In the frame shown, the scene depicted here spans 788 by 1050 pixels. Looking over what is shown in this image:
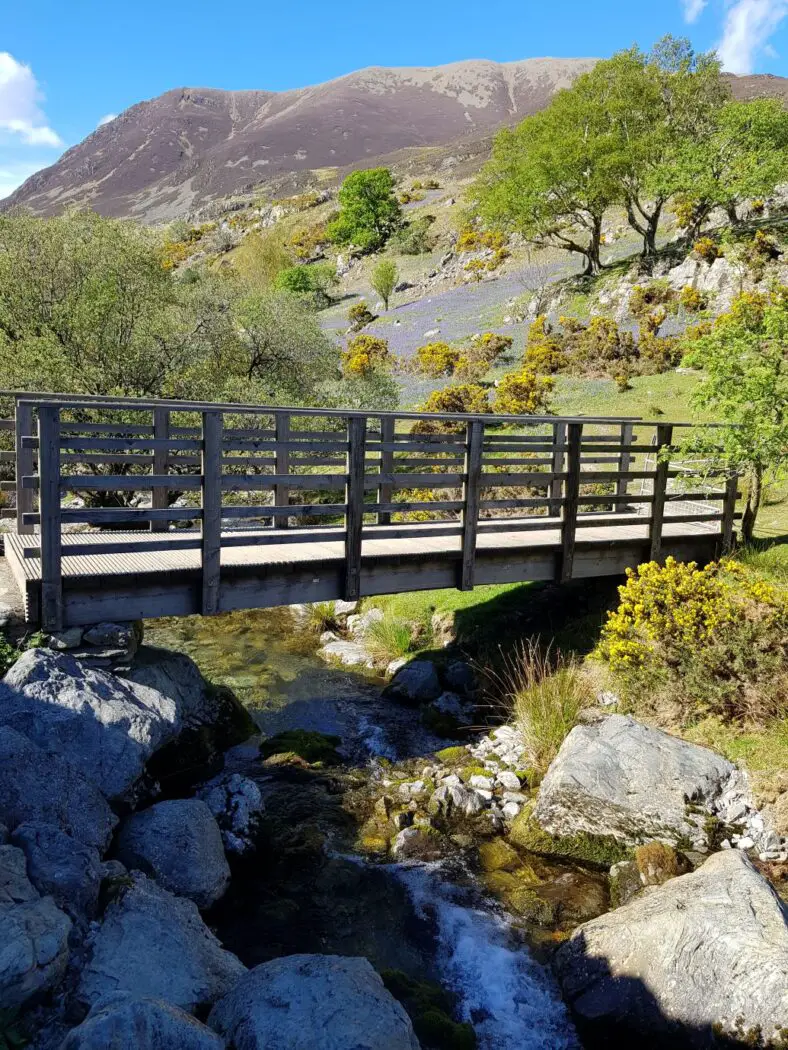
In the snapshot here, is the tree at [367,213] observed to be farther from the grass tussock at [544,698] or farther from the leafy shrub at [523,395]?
the grass tussock at [544,698]

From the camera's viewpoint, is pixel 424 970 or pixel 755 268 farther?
pixel 755 268

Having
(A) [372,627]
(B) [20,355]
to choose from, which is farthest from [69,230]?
(A) [372,627]

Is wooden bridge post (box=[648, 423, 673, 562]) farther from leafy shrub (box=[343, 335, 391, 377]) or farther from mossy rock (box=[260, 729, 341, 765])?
leafy shrub (box=[343, 335, 391, 377])

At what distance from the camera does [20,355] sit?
677 inches

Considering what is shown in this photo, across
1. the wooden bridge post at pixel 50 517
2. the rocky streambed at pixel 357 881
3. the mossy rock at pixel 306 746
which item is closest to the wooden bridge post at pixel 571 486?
the rocky streambed at pixel 357 881

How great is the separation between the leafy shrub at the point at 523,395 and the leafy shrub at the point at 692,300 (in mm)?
8815

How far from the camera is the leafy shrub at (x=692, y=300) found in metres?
29.0

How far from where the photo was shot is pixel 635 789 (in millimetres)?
7566

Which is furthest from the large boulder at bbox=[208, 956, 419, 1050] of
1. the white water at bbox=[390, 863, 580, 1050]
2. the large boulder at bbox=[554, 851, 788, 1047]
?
Answer: the large boulder at bbox=[554, 851, 788, 1047]

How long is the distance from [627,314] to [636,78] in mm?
20108

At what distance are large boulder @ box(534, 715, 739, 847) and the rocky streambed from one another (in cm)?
2

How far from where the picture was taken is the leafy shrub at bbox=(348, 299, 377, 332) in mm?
44219

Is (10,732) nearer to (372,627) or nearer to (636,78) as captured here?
(372,627)

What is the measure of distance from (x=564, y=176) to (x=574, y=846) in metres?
38.9
